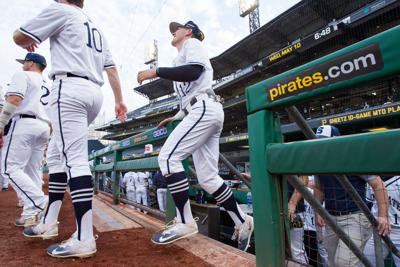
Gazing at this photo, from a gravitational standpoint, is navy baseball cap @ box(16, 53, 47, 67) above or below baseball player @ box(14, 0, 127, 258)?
above

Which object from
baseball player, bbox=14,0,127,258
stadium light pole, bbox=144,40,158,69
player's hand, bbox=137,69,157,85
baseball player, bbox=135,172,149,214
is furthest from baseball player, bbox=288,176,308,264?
stadium light pole, bbox=144,40,158,69

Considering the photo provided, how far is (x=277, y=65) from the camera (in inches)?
648

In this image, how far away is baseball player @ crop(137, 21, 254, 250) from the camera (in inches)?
77.4

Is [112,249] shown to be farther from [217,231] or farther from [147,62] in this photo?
[147,62]

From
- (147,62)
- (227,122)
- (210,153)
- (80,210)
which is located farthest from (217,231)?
(147,62)

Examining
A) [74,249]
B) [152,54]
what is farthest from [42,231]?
[152,54]

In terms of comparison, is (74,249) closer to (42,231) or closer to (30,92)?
(42,231)

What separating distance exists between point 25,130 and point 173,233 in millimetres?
1885

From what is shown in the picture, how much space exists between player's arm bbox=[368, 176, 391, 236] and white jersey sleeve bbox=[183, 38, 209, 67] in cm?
146

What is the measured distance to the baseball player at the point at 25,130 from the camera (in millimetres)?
2553

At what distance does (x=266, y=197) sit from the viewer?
3.82 feet

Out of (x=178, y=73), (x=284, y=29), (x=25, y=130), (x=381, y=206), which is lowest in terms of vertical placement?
(x=381, y=206)

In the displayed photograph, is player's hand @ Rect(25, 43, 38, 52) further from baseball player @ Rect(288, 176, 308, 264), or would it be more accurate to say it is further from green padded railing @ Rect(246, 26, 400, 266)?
baseball player @ Rect(288, 176, 308, 264)

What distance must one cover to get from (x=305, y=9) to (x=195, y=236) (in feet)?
53.6
